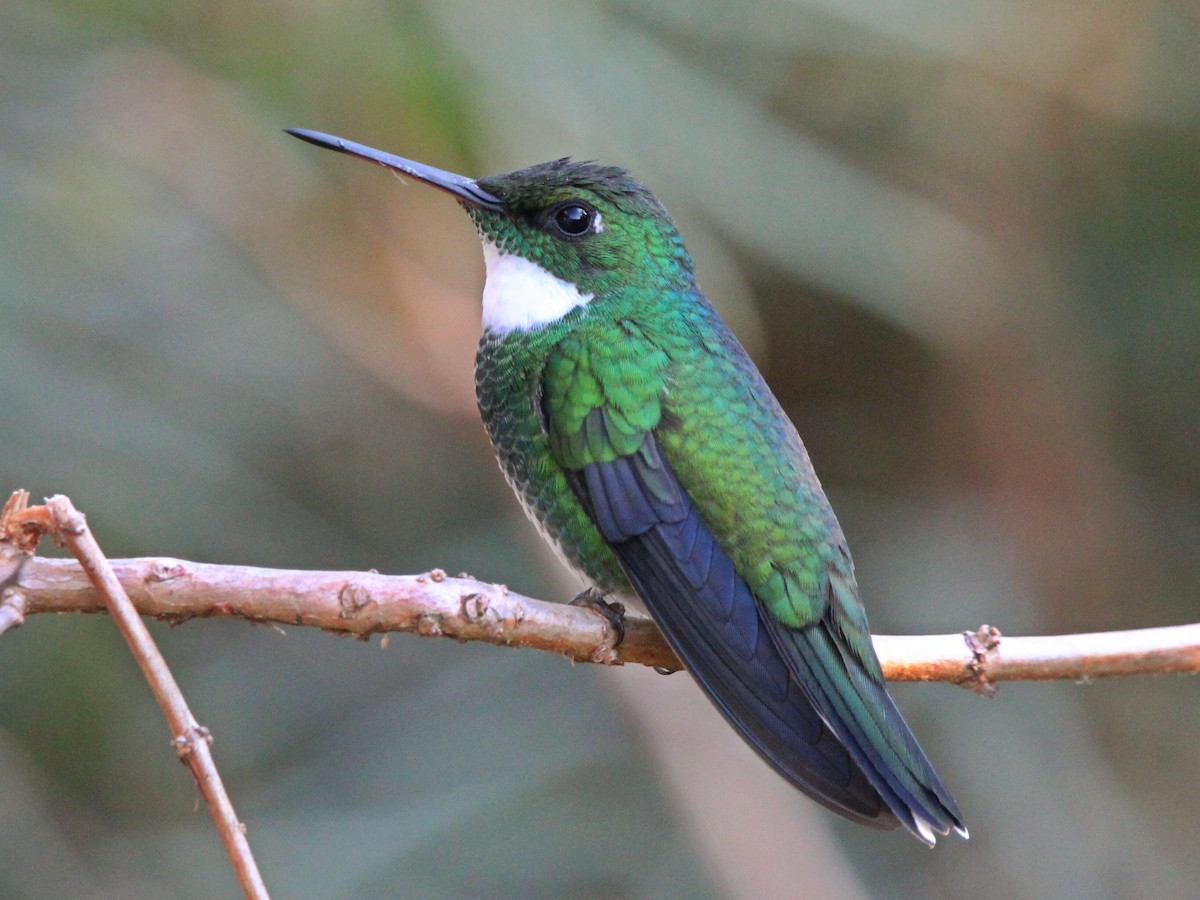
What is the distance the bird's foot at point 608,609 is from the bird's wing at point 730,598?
9 centimetres

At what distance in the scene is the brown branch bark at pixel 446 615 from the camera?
222 centimetres

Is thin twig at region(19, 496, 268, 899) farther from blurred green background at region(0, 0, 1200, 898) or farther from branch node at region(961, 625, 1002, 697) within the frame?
blurred green background at region(0, 0, 1200, 898)

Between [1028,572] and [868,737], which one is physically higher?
[1028,572]

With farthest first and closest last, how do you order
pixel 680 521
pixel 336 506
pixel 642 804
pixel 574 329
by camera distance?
pixel 336 506
pixel 642 804
pixel 574 329
pixel 680 521

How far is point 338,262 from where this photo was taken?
452 centimetres

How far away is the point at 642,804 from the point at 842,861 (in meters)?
0.73

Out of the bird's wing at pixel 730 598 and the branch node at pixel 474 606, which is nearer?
the branch node at pixel 474 606

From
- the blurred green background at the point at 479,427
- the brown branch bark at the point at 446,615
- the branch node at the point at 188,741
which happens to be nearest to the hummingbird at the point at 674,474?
the brown branch bark at the point at 446,615

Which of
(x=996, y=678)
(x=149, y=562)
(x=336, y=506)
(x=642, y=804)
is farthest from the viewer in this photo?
(x=336, y=506)

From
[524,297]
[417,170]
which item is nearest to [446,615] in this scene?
[524,297]

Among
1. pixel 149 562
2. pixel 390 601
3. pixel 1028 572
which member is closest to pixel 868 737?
pixel 390 601

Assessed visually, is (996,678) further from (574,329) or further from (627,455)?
(574,329)

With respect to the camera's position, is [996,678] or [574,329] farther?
[574,329]

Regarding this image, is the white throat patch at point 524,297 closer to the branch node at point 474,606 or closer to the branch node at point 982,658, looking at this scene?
the branch node at point 474,606
